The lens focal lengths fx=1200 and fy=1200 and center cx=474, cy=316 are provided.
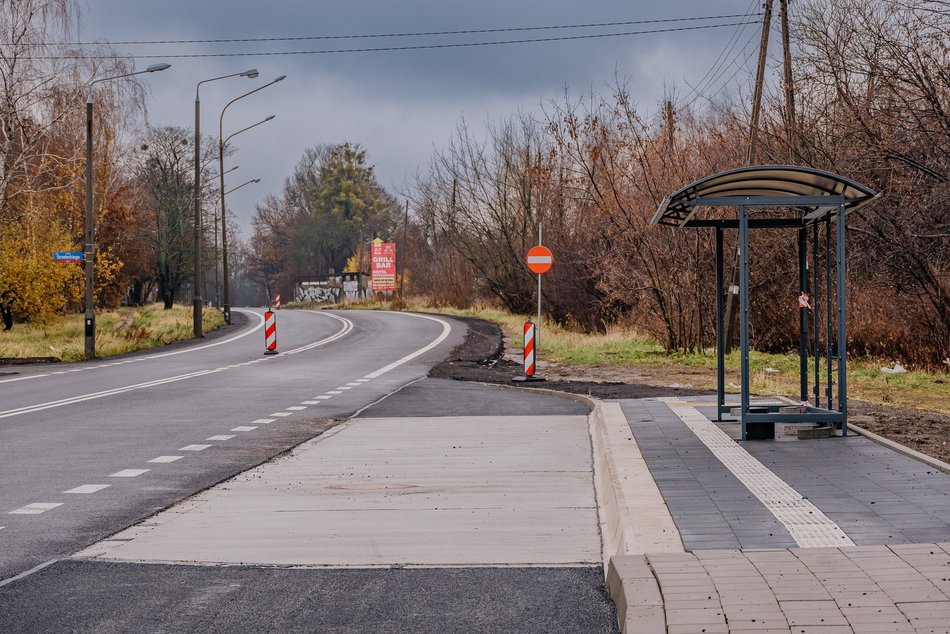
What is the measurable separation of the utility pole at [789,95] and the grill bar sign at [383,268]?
58.4 m

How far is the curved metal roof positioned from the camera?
1114 cm

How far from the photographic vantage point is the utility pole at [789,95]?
24159 millimetres

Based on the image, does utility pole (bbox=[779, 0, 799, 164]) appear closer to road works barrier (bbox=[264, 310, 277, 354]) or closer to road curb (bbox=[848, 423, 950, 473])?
road curb (bbox=[848, 423, 950, 473])

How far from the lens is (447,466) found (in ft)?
35.9

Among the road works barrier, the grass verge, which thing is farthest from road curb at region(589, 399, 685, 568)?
the road works barrier

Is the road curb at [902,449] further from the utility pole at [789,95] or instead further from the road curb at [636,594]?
the utility pole at [789,95]

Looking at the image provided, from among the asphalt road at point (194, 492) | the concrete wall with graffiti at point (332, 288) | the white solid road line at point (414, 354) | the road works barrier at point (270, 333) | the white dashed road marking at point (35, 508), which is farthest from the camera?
the concrete wall with graffiti at point (332, 288)

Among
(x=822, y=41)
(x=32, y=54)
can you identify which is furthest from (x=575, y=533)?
(x=32, y=54)

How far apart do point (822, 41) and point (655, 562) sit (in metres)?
18.6

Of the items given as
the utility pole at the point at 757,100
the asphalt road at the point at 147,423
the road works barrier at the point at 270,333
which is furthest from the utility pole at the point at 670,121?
the road works barrier at the point at 270,333

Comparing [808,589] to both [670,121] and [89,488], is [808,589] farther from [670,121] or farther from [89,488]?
[670,121]

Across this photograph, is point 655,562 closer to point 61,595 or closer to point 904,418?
point 61,595

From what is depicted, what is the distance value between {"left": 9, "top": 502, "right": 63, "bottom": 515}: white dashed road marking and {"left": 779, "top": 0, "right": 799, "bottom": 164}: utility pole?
1844 cm

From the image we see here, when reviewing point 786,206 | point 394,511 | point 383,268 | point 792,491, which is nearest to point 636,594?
point 792,491
